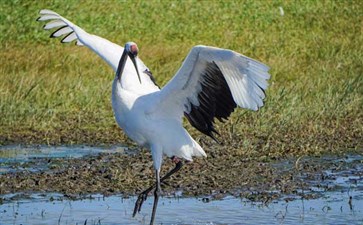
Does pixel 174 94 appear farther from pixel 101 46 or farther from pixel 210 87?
pixel 101 46

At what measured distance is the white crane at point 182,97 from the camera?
266 inches

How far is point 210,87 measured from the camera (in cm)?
710

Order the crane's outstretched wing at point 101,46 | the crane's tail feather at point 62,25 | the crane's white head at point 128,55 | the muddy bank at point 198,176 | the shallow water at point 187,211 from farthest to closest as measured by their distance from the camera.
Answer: the crane's tail feather at point 62,25
the crane's outstretched wing at point 101,46
the muddy bank at point 198,176
the crane's white head at point 128,55
the shallow water at point 187,211

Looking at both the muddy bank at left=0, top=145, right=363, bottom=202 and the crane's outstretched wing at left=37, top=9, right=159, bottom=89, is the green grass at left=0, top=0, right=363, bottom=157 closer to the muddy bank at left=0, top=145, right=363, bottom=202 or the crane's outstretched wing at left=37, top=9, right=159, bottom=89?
the muddy bank at left=0, top=145, right=363, bottom=202

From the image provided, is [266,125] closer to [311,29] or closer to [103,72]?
[103,72]

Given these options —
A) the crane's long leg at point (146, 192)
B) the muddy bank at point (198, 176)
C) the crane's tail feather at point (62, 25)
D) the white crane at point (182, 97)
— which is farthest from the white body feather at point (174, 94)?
the muddy bank at point (198, 176)

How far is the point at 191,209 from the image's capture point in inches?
287

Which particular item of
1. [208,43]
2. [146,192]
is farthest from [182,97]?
[208,43]

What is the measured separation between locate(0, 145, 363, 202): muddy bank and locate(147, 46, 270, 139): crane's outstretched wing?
29.5 inches

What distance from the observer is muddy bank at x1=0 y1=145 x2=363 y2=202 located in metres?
7.80

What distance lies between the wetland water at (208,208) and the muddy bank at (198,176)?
0.08 metres

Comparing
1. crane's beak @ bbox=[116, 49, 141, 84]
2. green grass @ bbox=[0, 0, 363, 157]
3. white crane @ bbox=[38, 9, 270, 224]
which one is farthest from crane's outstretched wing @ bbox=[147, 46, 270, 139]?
green grass @ bbox=[0, 0, 363, 157]

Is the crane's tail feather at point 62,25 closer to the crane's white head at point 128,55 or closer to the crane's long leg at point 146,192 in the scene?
the crane's white head at point 128,55

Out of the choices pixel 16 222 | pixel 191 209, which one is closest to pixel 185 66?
pixel 191 209
